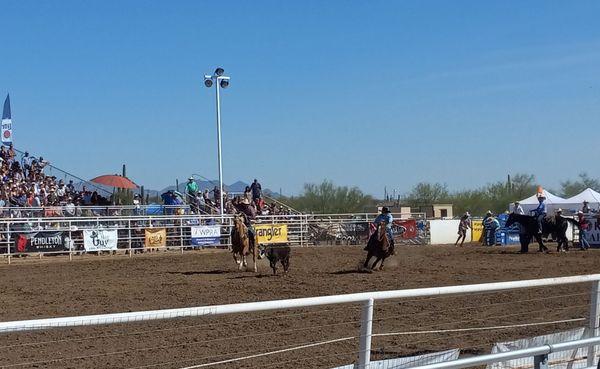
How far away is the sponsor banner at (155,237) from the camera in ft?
101

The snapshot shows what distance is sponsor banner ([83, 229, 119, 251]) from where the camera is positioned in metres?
28.7

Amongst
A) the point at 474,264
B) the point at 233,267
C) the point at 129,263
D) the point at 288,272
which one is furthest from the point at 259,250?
the point at 474,264

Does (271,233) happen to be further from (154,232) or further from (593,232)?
(593,232)

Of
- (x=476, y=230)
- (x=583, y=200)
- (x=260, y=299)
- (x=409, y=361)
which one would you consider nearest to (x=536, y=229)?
(x=476, y=230)

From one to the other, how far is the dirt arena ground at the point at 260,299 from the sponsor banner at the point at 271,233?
267 centimetres

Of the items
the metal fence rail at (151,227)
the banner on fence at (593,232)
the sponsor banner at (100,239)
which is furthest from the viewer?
the banner on fence at (593,232)

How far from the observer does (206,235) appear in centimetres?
3228

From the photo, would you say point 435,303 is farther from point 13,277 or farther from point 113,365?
point 13,277

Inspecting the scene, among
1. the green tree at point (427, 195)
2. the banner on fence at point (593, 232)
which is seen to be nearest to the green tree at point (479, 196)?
Result: the green tree at point (427, 195)

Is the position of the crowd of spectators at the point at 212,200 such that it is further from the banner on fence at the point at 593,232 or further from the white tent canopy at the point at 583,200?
the white tent canopy at the point at 583,200

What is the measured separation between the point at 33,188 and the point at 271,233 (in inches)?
398

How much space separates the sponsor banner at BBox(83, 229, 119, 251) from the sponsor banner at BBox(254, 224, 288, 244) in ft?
20.7

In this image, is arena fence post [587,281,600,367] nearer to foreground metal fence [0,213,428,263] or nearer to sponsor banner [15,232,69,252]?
foreground metal fence [0,213,428,263]

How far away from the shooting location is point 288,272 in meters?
21.3
